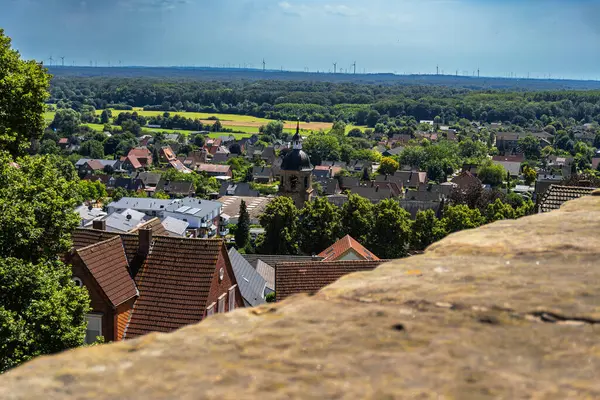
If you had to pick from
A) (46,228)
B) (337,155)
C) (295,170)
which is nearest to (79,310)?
(46,228)

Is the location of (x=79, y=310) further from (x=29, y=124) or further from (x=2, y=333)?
(x=29, y=124)

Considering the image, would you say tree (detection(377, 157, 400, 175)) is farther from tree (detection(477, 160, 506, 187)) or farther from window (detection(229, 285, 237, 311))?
window (detection(229, 285, 237, 311))

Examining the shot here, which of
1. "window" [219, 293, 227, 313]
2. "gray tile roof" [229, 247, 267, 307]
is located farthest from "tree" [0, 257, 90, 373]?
"gray tile roof" [229, 247, 267, 307]

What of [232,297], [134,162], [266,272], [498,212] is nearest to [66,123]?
[134,162]

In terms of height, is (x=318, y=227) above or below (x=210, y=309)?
below

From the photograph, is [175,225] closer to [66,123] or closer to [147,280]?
[147,280]

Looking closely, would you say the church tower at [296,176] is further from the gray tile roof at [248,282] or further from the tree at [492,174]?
the tree at [492,174]
